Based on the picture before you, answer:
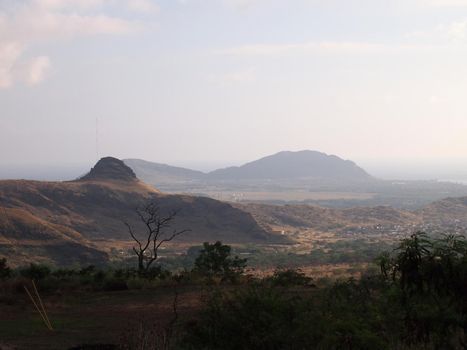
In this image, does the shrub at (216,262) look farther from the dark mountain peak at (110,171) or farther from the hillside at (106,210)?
the dark mountain peak at (110,171)

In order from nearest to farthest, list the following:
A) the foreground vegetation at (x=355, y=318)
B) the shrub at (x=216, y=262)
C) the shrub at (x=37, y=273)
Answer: the foreground vegetation at (x=355, y=318)
the shrub at (x=37, y=273)
the shrub at (x=216, y=262)

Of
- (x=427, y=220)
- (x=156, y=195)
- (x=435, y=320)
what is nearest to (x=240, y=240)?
(x=156, y=195)

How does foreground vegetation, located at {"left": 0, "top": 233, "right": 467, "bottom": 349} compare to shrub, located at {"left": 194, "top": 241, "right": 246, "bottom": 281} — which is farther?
shrub, located at {"left": 194, "top": 241, "right": 246, "bottom": 281}

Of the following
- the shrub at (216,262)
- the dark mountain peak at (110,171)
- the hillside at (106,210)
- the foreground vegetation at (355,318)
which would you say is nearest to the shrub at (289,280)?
the shrub at (216,262)

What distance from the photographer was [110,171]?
108 m

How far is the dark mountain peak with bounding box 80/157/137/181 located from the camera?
4188 inches

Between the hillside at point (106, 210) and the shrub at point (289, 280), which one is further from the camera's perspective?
the hillside at point (106, 210)

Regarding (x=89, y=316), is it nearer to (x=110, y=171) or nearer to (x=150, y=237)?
(x=150, y=237)

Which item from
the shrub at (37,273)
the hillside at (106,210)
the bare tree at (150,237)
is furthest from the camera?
the hillside at (106,210)

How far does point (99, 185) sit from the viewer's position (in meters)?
96.4

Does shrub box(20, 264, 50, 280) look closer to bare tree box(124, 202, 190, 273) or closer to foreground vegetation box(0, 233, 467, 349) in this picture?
bare tree box(124, 202, 190, 273)

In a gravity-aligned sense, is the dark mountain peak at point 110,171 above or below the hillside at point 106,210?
above

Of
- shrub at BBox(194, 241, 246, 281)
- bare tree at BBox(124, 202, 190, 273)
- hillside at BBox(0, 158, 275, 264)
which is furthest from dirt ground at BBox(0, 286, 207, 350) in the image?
hillside at BBox(0, 158, 275, 264)

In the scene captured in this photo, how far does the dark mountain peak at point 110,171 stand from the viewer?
106375 millimetres
